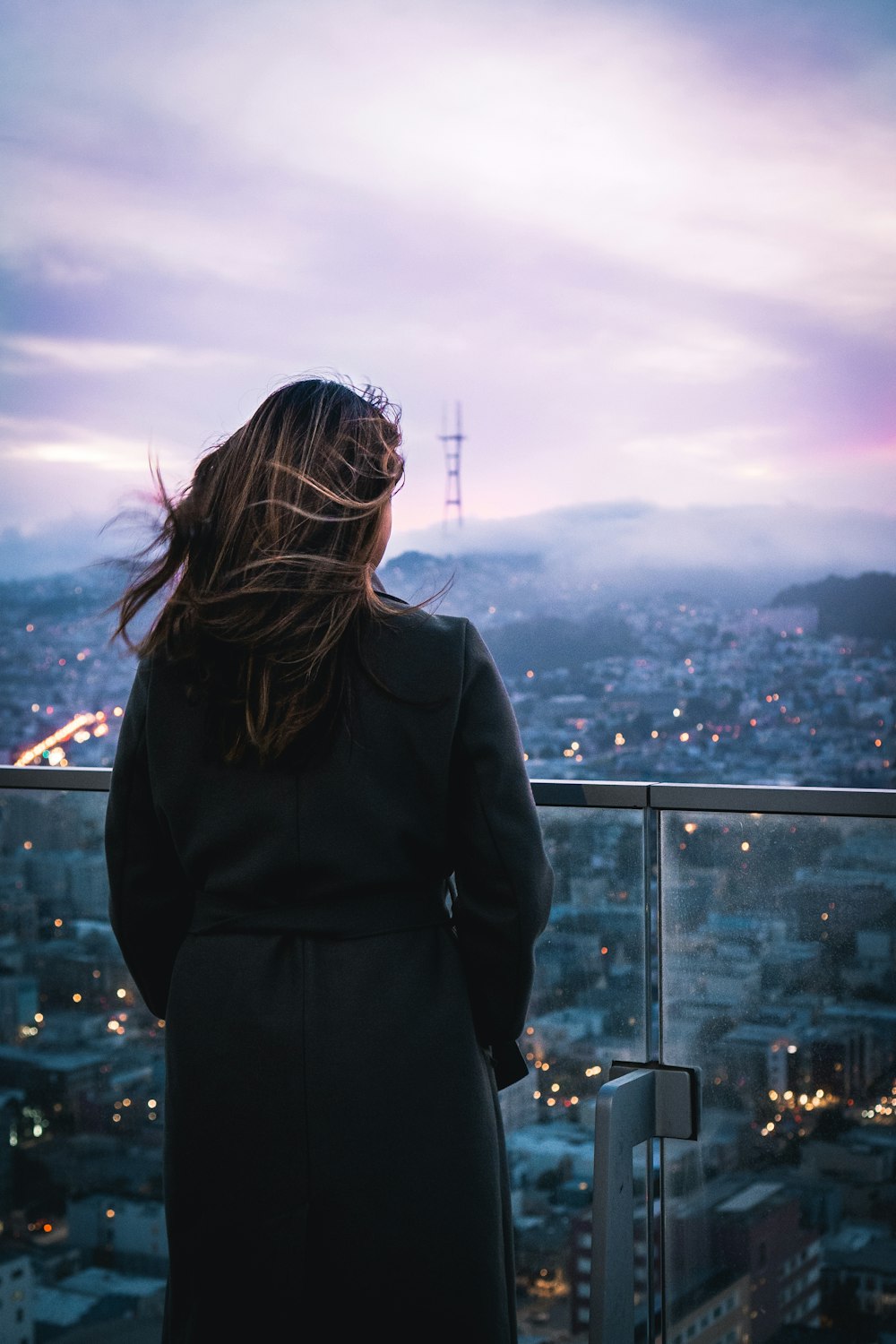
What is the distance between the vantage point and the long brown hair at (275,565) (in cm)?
120

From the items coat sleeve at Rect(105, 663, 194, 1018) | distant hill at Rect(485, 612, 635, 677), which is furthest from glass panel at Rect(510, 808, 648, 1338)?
distant hill at Rect(485, 612, 635, 677)

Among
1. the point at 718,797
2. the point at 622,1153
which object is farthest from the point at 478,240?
the point at 622,1153

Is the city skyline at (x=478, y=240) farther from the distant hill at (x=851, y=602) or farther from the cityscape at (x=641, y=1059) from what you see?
the cityscape at (x=641, y=1059)

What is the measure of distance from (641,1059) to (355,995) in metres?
0.71

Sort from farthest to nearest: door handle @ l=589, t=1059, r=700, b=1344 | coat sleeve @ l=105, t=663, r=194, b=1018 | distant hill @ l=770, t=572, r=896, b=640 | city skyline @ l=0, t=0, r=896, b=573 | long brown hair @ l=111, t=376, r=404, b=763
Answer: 1. distant hill @ l=770, t=572, r=896, b=640
2. city skyline @ l=0, t=0, r=896, b=573
3. door handle @ l=589, t=1059, r=700, b=1344
4. coat sleeve @ l=105, t=663, r=194, b=1018
5. long brown hair @ l=111, t=376, r=404, b=763

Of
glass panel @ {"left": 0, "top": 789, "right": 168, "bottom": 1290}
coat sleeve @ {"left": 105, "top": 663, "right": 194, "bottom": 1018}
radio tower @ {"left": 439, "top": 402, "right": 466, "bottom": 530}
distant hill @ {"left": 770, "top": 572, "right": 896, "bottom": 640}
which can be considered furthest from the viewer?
radio tower @ {"left": 439, "top": 402, "right": 466, "bottom": 530}

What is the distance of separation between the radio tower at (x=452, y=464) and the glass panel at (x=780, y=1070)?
12.8 metres

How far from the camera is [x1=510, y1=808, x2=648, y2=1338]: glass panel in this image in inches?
70.9

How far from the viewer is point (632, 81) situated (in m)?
12.4

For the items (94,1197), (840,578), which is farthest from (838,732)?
(94,1197)

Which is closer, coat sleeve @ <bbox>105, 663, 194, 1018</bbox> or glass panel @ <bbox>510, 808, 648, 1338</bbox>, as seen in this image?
coat sleeve @ <bbox>105, 663, 194, 1018</bbox>

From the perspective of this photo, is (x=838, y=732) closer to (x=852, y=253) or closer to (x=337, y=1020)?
(x=852, y=253)

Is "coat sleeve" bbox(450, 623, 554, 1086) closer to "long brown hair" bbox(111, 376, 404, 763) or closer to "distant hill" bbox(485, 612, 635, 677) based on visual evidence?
"long brown hair" bbox(111, 376, 404, 763)

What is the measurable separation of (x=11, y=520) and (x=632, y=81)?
306 inches
